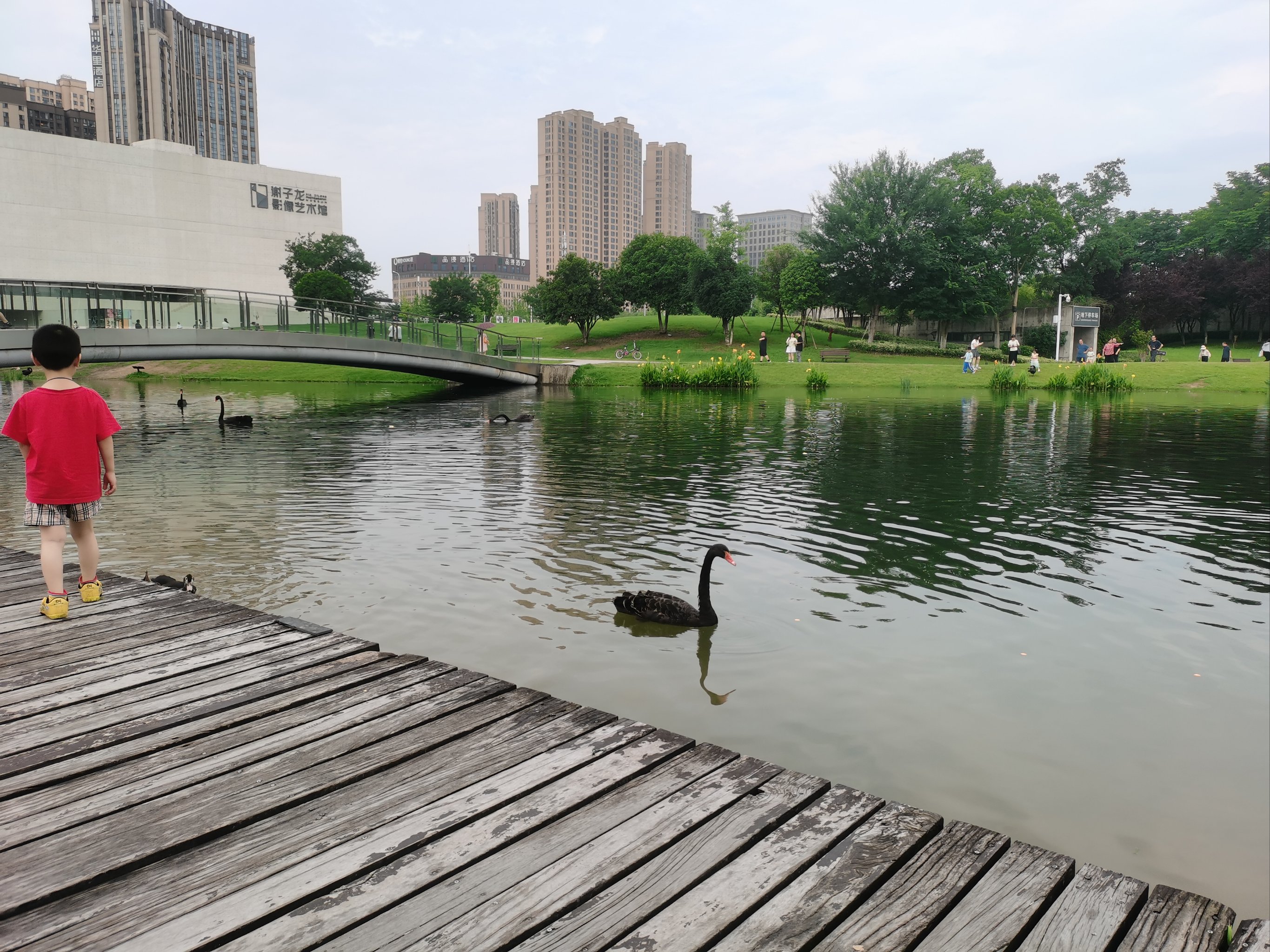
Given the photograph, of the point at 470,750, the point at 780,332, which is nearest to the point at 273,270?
the point at 780,332

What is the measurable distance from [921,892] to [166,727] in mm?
3291

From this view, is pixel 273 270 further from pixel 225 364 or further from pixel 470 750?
pixel 470 750

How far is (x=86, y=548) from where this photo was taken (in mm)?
6062

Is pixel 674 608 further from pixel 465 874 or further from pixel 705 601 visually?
pixel 465 874

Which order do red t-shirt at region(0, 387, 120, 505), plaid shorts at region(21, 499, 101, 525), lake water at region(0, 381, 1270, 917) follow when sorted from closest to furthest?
lake water at region(0, 381, 1270, 917) < red t-shirt at region(0, 387, 120, 505) < plaid shorts at region(21, 499, 101, 525)

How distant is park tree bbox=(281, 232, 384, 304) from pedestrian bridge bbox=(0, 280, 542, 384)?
39988 millimetres

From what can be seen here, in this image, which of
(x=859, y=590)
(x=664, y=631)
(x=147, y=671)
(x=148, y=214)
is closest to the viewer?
(x=147, y=671)

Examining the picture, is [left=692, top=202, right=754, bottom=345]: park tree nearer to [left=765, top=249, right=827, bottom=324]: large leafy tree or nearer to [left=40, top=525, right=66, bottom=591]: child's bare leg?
[left=765, top=249, right=827, bottom=324]: large leafy tree

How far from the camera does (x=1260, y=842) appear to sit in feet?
15.3

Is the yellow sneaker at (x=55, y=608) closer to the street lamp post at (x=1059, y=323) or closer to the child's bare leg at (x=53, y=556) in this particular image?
the child's bare leg at (x=53, y=556)

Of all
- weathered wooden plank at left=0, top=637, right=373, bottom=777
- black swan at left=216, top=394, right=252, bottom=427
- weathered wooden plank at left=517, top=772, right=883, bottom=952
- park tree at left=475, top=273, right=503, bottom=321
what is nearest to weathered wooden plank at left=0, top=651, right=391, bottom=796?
weathered wooden plank at left=0, top=637, right=373, bottom=777

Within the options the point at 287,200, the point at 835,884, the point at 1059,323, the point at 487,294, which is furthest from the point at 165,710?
the point at 487,294

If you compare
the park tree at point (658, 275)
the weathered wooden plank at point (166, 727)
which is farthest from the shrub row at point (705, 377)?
the weathered wooden plank at point (166, 727)

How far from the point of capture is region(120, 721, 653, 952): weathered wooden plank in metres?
2.51
